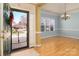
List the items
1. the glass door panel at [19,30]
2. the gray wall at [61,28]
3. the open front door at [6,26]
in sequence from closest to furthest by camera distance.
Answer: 1. the open front door at [6,26]
2. the glass door panel at [19,30]
3. the gray wall at [61,28]

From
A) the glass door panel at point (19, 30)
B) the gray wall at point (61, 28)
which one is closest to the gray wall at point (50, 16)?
the gray wall at point (61, 28)

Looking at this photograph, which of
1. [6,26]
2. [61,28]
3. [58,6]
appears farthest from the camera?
[61,28]

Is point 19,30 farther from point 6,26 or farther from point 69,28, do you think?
point 69,28

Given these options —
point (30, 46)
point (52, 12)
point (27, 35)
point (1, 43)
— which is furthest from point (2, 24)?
point (52, 12)

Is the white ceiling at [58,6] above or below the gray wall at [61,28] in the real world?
above

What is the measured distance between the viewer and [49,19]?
1.40 metres

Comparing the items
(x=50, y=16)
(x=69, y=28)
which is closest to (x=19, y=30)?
(x=50, y=16)

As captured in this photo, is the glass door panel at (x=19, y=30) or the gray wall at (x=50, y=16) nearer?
the glass door panel at (x=19, y=30)

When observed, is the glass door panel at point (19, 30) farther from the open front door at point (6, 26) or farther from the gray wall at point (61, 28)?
the gray wall at point (61, 28)

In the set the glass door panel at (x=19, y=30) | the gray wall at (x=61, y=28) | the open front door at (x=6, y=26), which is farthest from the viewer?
the gray wall at (x=61, y=28)

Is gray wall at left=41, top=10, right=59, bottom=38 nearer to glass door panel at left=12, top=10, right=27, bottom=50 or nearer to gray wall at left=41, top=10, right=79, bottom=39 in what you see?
gray wall at left=41, top=10, right=79, bottom=39

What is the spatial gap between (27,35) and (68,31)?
0.70 metres

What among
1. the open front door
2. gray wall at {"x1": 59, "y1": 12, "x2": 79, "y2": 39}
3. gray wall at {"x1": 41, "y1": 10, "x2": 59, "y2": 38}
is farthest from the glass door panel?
gray wall at {"x1": 59, "y1": 12, "x2": 79, "y2": 39}

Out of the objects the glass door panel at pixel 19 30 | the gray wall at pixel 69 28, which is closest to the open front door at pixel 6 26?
the glass door panel at pixel 19 30
